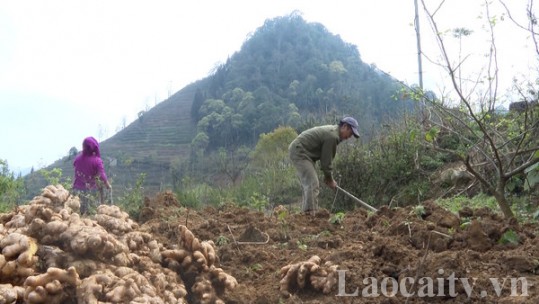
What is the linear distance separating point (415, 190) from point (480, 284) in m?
8.77

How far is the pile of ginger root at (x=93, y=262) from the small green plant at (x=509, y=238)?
194 centimetres

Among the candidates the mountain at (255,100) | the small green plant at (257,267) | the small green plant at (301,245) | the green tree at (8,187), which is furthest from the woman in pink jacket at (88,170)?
the mountain at (255,100)

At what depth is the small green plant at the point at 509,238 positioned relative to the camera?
3.84 m

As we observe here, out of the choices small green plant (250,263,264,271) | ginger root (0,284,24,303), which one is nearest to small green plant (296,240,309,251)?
small green plant (250,263,264,271)

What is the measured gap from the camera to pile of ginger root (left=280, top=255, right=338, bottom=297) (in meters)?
3.44

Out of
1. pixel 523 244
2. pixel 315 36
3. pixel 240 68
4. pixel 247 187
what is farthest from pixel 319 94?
pixel 523 244

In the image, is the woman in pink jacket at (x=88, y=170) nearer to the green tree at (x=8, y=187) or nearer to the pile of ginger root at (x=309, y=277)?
the green tree at (x=8, y=187)

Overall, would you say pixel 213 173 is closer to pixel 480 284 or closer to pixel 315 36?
pixel 480 284

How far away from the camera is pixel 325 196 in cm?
1159

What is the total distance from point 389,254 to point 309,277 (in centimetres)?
60

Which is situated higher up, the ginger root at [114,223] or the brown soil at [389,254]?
the ginger root at [114,223]

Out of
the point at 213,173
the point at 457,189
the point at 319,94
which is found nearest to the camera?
the point at 457,189

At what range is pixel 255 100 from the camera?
41.7 metres

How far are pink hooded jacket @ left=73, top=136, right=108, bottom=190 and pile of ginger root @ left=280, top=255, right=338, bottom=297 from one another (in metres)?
5.17
